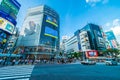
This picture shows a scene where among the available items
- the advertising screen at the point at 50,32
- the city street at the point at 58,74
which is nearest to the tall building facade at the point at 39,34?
the advertising screen at the point at 50,32

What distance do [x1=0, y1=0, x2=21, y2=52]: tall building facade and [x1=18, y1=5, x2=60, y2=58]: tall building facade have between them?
55.6 ft

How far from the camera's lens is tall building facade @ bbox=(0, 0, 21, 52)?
3269 cm

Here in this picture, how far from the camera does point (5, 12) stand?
3422 cm

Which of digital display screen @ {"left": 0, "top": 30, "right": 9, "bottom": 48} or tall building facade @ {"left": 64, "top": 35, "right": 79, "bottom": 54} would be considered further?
tall building facade @ {"left": 64, "top": 35, "right": 79, "bottom": 54}

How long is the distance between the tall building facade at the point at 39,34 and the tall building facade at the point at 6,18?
16.9 m

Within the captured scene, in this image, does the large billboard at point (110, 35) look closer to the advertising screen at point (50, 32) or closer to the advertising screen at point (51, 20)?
the advertising screen at point (50, 32)

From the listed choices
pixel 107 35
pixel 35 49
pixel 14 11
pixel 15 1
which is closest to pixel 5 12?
pixel 14 11

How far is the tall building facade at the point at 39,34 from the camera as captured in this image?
51.6 m

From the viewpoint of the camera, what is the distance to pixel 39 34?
5375cm

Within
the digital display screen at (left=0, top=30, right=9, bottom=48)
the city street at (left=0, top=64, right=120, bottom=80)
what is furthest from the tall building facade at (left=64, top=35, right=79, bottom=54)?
the city street at (left=0, top=64, right=120, bottom=80)

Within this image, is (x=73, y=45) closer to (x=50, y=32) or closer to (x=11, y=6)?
(x=50, y=32)

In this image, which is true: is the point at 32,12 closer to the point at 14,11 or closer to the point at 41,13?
the point at 41,13

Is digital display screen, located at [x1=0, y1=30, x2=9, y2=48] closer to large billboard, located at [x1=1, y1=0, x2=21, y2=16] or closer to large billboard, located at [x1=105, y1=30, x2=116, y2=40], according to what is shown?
large billboard, located at [x1=1, y1=0, x2=21, y2=16]

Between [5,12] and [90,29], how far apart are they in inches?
2163
